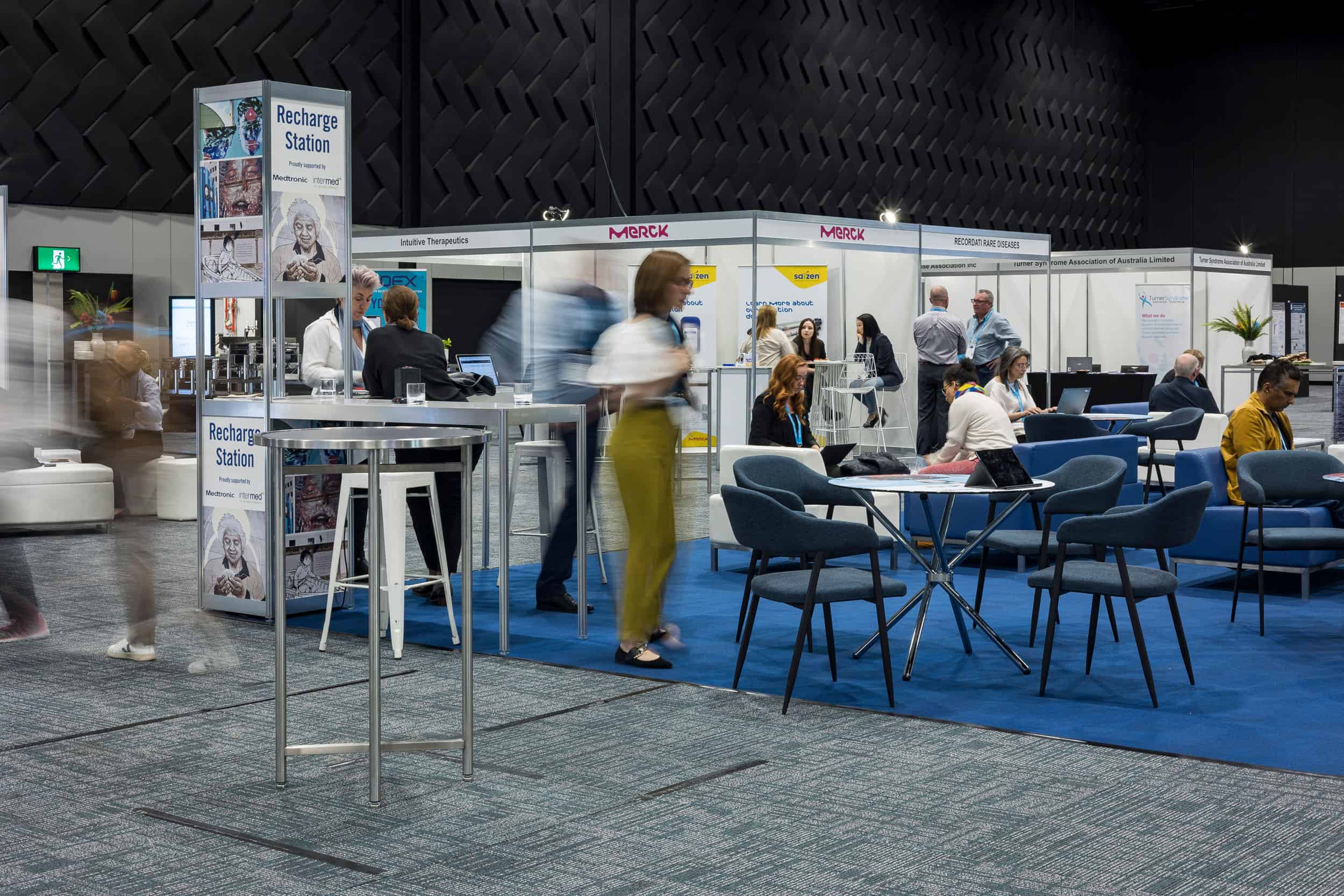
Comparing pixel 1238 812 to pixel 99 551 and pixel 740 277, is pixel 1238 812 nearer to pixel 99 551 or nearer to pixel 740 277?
pixel 99 551

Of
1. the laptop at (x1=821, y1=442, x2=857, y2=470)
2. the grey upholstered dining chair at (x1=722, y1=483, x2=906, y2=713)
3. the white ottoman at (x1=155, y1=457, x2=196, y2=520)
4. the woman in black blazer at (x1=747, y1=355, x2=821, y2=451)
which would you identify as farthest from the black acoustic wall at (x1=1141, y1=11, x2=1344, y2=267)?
the grey upholstered dining chair at (x1=722, y1=483, x2=906, y2=713)

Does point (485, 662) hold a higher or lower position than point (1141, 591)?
lower

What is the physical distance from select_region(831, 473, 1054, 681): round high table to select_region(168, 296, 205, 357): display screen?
909cm

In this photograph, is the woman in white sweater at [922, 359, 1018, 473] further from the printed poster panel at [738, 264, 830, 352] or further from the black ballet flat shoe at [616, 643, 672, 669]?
the printed poster panel at [738, 264, 830, 352]

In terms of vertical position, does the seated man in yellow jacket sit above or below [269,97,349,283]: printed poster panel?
below

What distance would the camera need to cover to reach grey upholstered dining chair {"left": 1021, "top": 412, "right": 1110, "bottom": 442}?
8.55 meters

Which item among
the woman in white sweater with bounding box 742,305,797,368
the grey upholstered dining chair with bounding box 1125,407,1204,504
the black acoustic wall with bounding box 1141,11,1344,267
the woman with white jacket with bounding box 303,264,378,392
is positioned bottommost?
the grey upholstered dining chair with bounding box 1125,407,1204,504

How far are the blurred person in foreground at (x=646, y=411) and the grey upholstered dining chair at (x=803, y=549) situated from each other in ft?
1.33

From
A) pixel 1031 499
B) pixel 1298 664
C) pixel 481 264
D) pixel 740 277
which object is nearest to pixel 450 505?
pixel 1031 499

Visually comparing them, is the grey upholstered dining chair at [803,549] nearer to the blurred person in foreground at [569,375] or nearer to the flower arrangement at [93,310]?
the blurred person in foreground at [569,375]

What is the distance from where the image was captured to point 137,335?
5371 mm

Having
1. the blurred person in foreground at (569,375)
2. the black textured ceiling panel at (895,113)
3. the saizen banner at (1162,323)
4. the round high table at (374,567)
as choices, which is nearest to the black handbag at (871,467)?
the blurred person in foreground at (569,375)

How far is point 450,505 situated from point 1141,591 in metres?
2.98

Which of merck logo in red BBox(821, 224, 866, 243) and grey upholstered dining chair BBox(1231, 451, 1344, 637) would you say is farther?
merck logo in red BBox(821, 224, 866, 243)
